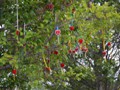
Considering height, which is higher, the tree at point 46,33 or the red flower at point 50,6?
the red flower at point 50,6

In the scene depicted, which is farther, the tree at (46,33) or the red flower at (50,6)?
the red flower at (50,6)

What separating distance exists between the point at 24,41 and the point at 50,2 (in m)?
0.70

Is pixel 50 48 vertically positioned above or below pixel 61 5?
below

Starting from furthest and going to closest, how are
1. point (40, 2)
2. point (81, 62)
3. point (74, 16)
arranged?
1. point (81, 62)
2. point (40, 2)
3. point (74, 16)

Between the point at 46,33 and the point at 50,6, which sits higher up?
the point at 50,6

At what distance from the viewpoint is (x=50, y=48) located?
3.59 m

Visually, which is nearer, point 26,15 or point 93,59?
point 26,15

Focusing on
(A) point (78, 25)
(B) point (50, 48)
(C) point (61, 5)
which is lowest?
(B) point (50, 48)

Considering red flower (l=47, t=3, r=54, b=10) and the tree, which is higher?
red flower (l=47, t=3, r=54, b=10)

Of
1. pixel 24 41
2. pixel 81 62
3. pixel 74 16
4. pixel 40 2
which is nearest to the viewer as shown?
pixel 24 41

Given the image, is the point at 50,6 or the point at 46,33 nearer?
the point at 46,33

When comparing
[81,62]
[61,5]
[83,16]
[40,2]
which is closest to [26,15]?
[40,2]

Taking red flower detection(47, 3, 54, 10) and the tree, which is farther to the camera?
red flower detection(47, 3, 54, 10)

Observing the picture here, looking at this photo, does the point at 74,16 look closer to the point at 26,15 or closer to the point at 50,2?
the point at 50,2
